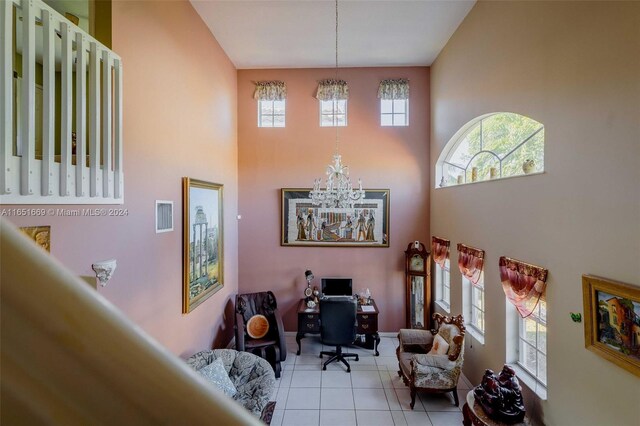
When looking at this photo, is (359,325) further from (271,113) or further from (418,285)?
(271,113)

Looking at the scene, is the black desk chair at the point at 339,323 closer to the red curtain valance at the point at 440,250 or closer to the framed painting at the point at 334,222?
the framed painting at the point at 334,222

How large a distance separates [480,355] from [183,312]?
387 cm

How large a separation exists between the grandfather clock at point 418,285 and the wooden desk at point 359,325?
83cm

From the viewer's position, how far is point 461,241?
4.42 meters

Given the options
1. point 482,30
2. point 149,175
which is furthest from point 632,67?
point 149,175

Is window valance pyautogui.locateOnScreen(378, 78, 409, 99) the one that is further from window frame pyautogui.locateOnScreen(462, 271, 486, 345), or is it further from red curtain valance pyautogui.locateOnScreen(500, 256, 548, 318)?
red curtain valance pyautogui.locateOnScreen(500, 256, 548, 318)

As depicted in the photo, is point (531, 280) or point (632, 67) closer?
point (632, 67)

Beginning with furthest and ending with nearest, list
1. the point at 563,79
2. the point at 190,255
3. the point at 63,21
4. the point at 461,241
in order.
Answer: the point at 461,241
the point at 190,255
the point at 563,79
the point at 63,21

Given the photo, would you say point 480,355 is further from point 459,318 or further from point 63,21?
point 63,21

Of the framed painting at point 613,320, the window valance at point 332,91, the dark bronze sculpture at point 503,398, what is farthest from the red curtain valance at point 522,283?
the window valance at point 332,91

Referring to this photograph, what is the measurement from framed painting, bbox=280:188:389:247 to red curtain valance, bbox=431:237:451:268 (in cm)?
88

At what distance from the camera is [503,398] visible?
9.09 feet

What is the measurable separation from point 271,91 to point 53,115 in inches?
182

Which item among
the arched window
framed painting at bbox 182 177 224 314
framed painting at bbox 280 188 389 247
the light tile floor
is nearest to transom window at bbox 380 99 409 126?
the arched window
